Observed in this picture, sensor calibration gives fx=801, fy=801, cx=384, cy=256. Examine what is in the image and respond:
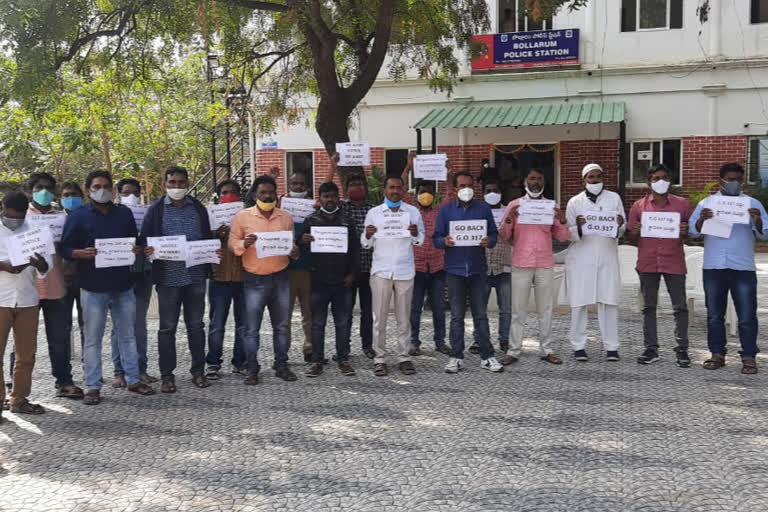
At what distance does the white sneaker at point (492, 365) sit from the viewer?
26.1 feet

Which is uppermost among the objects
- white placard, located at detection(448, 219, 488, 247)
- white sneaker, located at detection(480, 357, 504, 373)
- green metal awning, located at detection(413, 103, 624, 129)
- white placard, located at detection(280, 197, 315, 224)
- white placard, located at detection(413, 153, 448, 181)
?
green metal awning, located at detection(413, 103, 624, 129)

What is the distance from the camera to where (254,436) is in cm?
598

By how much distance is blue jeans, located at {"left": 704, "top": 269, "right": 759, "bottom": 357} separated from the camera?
7.78 metres

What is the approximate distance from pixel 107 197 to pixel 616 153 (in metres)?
15.7

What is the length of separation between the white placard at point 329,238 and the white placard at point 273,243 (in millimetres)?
273

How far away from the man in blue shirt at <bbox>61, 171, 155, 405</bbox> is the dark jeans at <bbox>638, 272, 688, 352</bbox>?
5028 mm

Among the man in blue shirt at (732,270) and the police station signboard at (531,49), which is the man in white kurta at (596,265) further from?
the police station signboard at (531,49)

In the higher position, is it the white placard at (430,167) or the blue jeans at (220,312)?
the white placard at (430,167)

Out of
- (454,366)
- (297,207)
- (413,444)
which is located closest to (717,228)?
(454,366)

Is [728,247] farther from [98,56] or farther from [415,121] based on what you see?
[415,121]

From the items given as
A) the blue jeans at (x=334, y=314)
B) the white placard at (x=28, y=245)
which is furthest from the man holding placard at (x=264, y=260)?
the white placard at (x=28, y=245)

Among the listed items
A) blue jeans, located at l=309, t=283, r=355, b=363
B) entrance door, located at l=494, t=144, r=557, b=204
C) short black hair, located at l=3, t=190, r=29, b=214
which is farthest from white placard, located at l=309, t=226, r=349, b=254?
entrance door, located at l=494, t=144, r=557, b=204

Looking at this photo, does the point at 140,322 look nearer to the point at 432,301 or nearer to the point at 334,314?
the point at 334,314

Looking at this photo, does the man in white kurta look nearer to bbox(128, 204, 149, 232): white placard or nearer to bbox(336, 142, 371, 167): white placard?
bbox(336, 142, 371, 167): white placard
